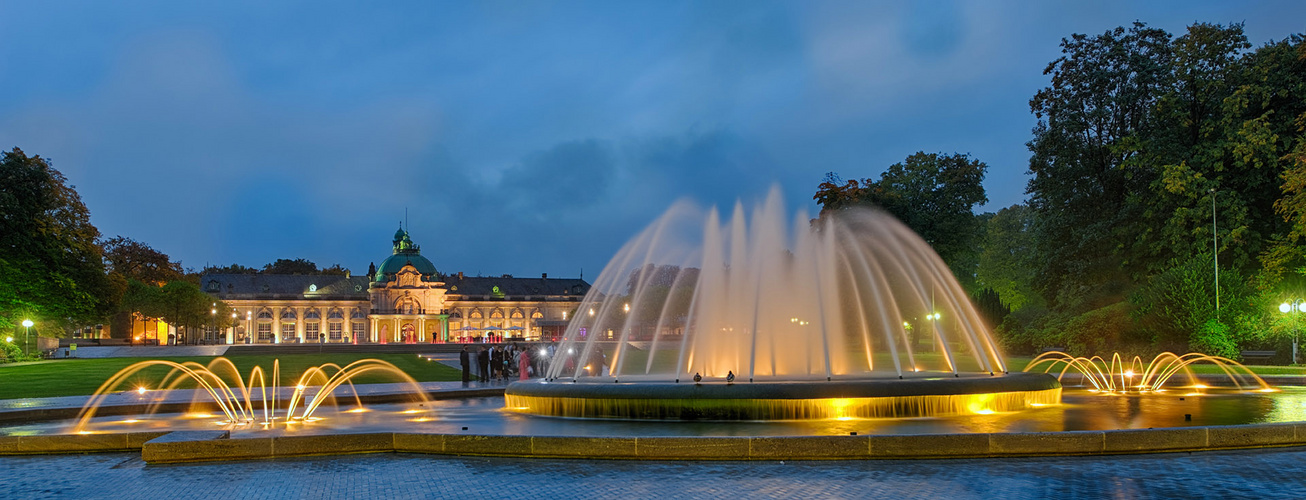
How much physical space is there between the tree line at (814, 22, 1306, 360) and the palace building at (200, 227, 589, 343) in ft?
290

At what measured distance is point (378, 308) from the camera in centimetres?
13862

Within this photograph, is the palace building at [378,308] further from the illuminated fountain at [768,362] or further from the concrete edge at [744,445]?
the concrete edge at [744,445]

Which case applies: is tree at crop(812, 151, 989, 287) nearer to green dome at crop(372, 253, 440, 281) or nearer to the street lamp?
the street lamp

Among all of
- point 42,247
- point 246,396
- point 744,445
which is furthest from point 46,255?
point 744,445

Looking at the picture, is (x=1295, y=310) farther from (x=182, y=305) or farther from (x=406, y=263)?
(x=406, y=263)

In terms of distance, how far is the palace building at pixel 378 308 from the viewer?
137 meters

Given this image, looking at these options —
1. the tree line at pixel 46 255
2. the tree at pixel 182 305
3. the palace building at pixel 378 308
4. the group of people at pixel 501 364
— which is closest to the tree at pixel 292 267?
the palace building at pixel 378 308

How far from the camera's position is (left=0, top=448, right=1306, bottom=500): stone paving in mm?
10758

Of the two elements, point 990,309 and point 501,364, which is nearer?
point 501,364

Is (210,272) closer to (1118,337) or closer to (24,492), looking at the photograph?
(1118,337)

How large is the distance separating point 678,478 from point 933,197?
57579 millimetres

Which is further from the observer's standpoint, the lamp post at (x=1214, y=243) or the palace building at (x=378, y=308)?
the palace building at (x=378, y=308)

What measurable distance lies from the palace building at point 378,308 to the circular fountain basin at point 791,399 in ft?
377

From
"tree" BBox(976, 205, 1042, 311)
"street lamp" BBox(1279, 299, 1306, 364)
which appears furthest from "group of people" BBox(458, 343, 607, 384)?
"tree" BBox(976, 205, 1042, 311)
